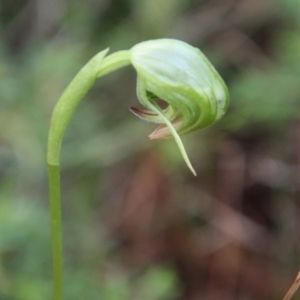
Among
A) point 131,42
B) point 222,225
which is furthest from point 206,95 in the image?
point 222,225

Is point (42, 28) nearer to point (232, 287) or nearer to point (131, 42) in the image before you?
point (131, 42)

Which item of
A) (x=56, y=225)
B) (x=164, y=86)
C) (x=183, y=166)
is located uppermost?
(x=164, y=86)

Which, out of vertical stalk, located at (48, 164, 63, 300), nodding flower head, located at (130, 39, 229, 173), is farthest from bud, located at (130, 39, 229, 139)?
vertical stalk, located at (48, 164, 63, 300)

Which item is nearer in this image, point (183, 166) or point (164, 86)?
point (164, 86)

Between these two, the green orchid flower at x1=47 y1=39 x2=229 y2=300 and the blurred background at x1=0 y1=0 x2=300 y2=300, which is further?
the blurred background at x1=0 y1=0 x2=300 y2=300

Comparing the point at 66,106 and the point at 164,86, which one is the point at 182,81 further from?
the point at 66,106

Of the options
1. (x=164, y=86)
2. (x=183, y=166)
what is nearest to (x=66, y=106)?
(x=164, y=86)

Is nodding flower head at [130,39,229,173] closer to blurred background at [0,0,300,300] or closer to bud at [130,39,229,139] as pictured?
bud at [130,39,229,139]
